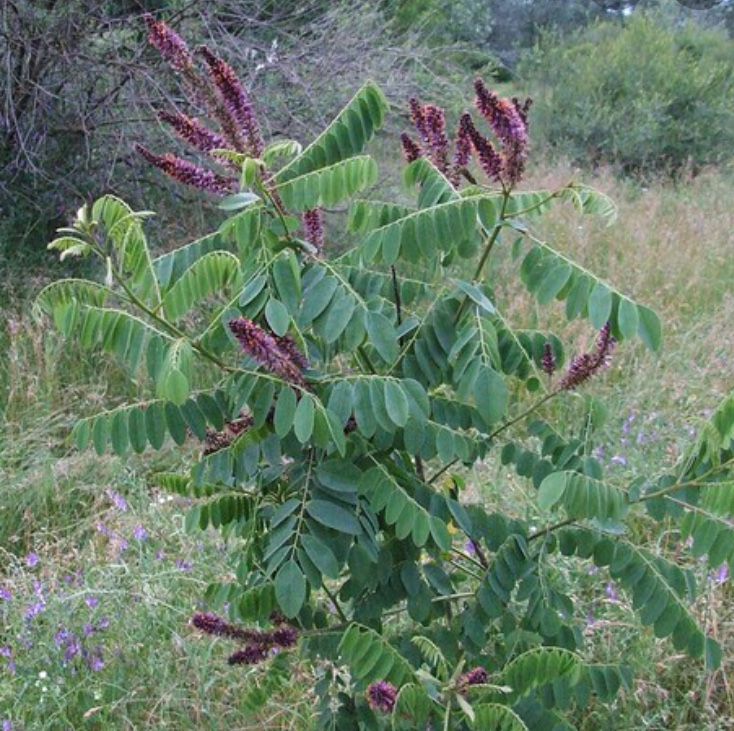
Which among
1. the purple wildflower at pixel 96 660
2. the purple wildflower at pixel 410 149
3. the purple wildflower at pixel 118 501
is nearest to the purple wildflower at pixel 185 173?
the purple wildflower at pixel 410 149

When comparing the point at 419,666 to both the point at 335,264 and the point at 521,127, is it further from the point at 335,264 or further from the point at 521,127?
the point at 521,127

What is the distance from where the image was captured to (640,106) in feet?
35.9

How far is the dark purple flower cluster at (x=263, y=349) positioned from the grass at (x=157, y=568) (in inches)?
27.4

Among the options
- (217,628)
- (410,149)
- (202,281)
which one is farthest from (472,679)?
(410,149)

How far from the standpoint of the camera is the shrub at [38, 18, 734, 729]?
133 centimetres

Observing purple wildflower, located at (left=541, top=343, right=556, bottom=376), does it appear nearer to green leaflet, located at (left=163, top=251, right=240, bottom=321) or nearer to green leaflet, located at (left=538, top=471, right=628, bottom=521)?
green leaflet, located at (left=538, top=471, right=628, bottom=521)

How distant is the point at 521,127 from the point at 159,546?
2.20 meters

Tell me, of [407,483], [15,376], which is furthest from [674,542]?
[15,376]

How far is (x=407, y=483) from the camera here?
153 cm

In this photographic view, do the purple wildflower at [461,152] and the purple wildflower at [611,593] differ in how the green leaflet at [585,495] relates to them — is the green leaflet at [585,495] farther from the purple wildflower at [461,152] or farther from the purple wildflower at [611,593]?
the purple wildflower at [611,593]

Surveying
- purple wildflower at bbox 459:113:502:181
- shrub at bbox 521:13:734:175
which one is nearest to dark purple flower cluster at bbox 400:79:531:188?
purple wildflower at bbox 459:113:502:181

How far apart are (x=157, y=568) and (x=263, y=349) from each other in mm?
1898

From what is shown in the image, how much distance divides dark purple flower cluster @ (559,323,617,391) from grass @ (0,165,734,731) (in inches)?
8.4

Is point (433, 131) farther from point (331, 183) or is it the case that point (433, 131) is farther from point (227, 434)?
point (227, 434)
